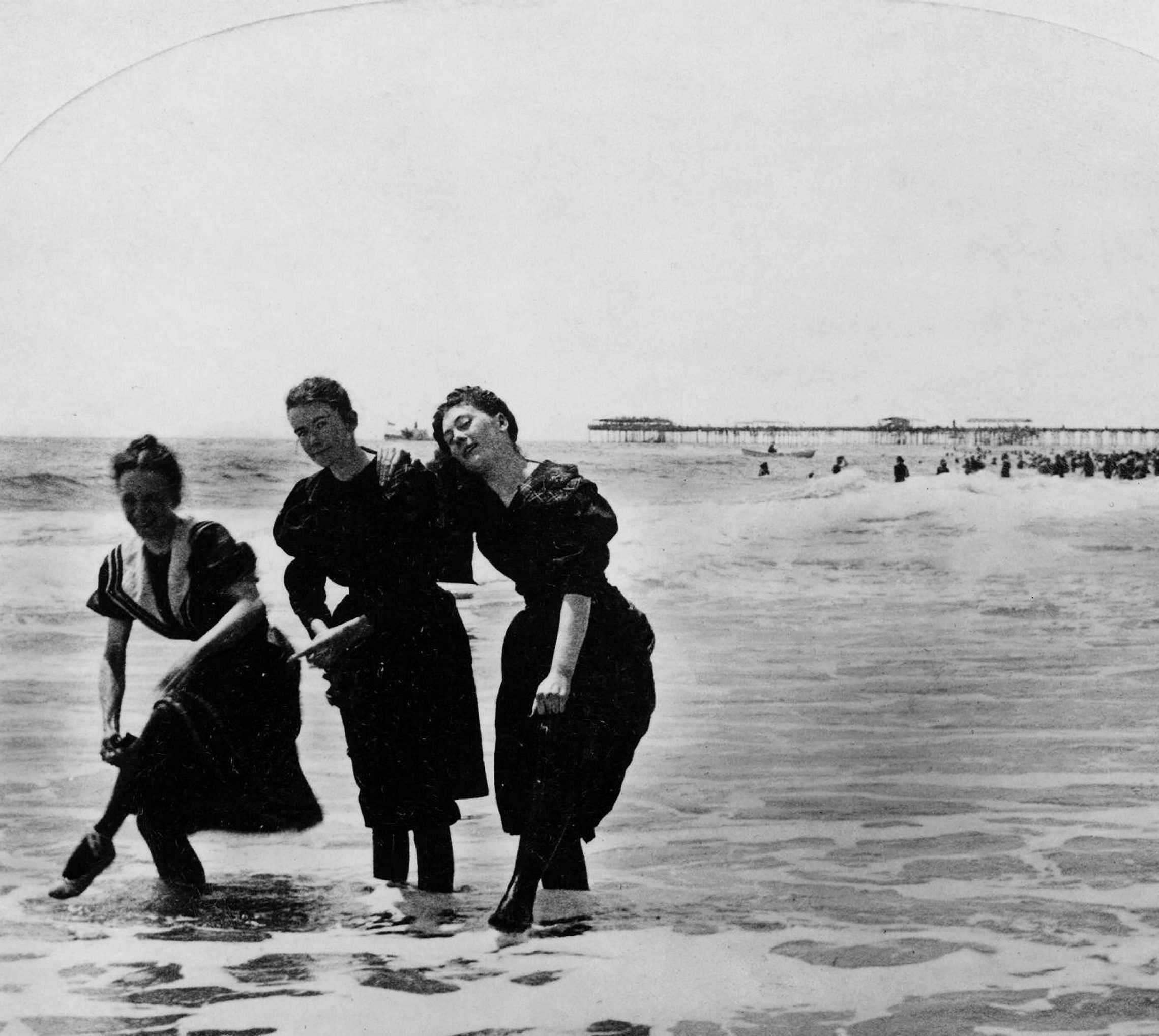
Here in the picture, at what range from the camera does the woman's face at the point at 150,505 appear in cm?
384

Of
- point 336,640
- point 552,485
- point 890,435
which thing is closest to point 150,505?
point 336,640

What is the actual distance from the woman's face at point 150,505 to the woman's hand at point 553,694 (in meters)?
1.13

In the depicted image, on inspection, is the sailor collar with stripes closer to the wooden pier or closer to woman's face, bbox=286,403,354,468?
woman's face, bbox=286,403,354,468

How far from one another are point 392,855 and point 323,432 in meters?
1.22

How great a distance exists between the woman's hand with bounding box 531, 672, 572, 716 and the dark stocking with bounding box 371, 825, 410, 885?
1.99ft

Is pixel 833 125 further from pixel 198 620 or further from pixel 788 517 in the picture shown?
pixel 198 620

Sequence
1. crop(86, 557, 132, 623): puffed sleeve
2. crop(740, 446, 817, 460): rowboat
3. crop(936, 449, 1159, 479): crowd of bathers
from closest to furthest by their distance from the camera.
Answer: crop(86, 557, 132, 623): puffed sleeve < crop(936, 449, 1159, 479): crowd of bathers < crop(740, 446, 817, 460): rowboat

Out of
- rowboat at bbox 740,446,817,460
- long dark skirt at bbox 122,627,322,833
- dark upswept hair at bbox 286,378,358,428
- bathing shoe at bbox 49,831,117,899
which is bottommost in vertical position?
bathing shoe at bbox 49,831,117,899

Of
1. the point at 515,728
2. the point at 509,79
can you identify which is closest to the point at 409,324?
the point at 509,79

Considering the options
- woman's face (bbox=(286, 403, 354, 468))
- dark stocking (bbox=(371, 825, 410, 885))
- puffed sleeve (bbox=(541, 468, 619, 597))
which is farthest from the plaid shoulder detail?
dark stocking (bbox=(371, 825, 410, 885))

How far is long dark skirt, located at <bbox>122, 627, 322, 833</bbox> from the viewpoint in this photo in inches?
149

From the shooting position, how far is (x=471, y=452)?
149 inches

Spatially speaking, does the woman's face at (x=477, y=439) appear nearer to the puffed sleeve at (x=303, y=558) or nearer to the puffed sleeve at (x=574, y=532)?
the puffed sleeve at (x=574, y=532)

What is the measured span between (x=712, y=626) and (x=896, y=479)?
2.38ft
